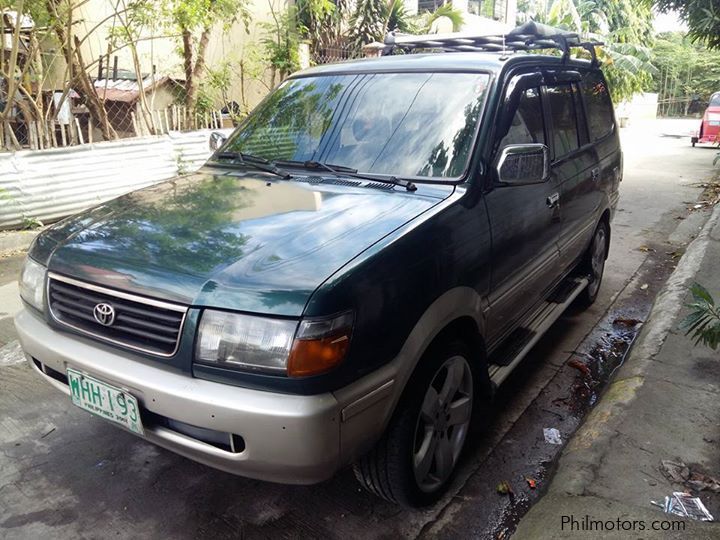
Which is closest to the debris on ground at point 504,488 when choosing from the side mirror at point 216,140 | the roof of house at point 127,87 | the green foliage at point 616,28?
the side mirror at point 216,140

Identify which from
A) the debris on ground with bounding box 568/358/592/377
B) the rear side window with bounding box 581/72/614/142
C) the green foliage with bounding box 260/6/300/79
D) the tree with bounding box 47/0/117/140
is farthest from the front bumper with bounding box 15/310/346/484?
the green foliage with bounding box 260/6/300/79

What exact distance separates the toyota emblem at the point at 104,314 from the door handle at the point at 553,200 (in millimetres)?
2375

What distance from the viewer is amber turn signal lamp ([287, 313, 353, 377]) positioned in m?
1.88

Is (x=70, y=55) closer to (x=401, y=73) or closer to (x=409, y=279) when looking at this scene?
(x=401, y=73)

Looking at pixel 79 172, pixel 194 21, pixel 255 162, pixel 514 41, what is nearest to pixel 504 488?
pixel 255 162

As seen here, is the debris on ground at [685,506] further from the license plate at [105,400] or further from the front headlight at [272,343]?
the license plate at [105,400]

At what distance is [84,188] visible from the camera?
7.12 metres

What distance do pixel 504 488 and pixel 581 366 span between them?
1.52 m

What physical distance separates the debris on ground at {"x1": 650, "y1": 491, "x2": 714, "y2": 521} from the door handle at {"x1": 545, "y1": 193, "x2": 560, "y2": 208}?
5.45ft

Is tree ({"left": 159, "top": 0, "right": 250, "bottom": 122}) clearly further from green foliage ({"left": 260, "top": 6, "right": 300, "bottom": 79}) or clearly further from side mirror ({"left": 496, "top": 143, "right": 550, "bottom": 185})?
side mirror ({"left": 496, "top": 143, "right": 550, "bottom": 185})

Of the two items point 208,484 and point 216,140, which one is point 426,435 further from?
point 216,140

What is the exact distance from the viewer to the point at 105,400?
7.20 ft

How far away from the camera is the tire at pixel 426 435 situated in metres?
2.28

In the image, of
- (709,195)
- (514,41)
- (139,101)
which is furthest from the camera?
(709,195)
